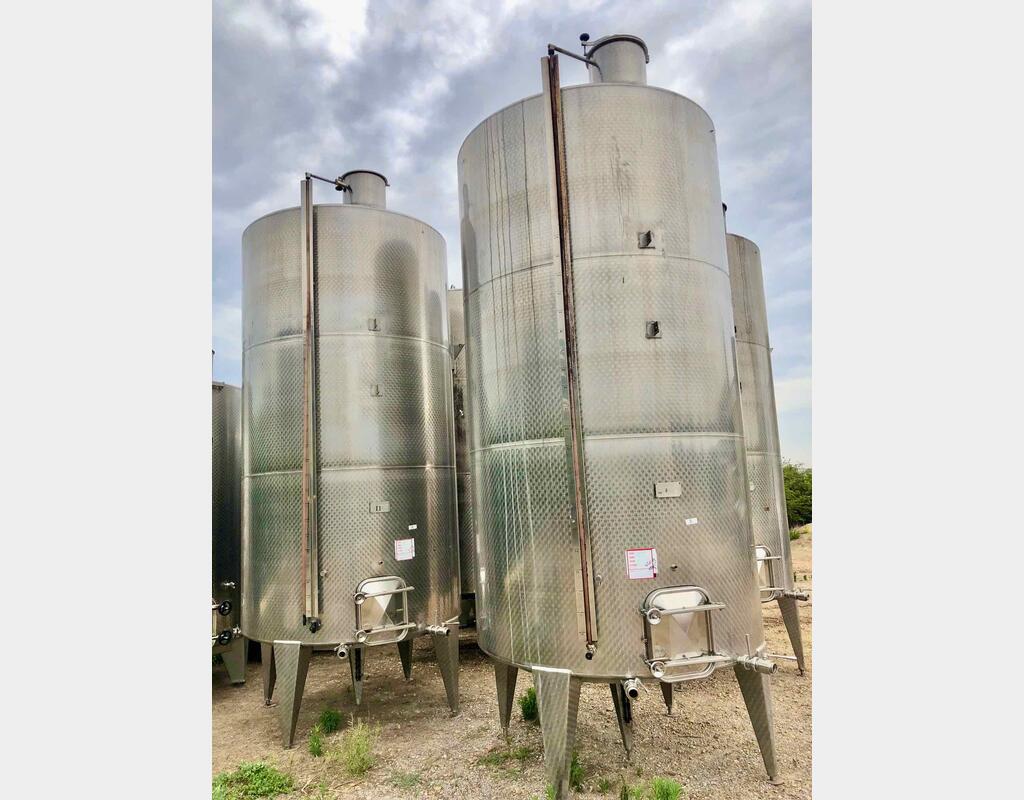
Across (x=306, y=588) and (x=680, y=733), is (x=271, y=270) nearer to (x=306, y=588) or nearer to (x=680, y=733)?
(x=306, y=588)

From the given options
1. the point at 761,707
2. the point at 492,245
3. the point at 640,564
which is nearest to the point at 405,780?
the point at 640,564

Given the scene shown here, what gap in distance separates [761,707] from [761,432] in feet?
16.8

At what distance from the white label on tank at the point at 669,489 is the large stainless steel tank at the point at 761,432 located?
4462 mm

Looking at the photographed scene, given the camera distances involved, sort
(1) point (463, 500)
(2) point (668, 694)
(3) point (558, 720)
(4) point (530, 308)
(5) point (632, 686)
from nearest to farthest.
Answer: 1. (5) point (632, 686)
2. (3) point (558, 720)
3. (4) point (530, 308)
4. (2) point (668, 694)
5. (1) point (463, 500)

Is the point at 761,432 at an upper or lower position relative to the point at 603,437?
upper

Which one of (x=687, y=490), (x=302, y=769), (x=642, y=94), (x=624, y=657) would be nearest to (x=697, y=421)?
(x=687, y=490)

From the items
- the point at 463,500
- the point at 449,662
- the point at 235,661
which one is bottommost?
the point at 235,661

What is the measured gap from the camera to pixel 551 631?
501 cm

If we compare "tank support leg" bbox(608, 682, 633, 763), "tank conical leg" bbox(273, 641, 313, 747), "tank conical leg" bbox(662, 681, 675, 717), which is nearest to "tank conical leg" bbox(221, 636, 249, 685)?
"tank conical leg" bbox(273, 641, 313, 747)

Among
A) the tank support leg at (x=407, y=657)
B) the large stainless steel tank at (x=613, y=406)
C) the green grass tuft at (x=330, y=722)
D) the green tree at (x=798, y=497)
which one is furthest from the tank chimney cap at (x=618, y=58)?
the green tree at (x=798, y=497)

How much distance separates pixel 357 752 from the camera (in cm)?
596

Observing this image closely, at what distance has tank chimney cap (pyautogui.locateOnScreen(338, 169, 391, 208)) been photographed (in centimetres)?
784

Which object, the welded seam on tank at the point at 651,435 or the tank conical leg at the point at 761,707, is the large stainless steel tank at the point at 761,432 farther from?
the welded seam on tank at the point at 651,435

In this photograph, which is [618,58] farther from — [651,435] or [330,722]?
[330,722]
